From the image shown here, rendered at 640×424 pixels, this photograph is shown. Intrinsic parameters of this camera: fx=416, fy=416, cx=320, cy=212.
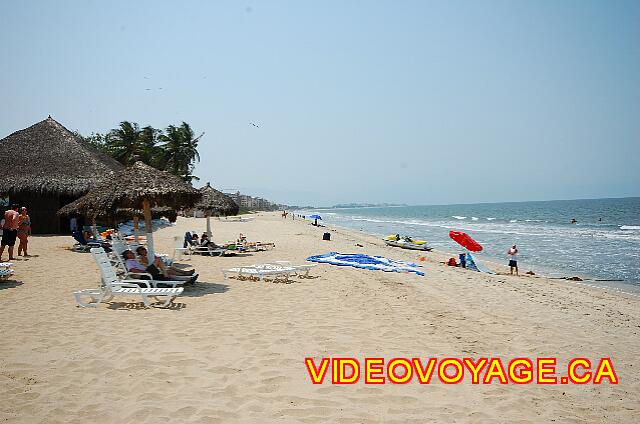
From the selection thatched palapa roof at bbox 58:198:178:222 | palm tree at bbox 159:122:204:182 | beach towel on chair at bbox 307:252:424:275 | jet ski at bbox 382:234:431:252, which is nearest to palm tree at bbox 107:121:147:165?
palm tree at bbox 159:122:204:182

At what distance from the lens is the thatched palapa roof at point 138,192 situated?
8289 mm

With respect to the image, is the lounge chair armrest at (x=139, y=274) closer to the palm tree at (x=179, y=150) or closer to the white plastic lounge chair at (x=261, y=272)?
the white plastic lounge chair at (x=261, y=272)

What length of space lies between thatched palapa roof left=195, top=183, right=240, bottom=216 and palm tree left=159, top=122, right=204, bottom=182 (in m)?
27.6

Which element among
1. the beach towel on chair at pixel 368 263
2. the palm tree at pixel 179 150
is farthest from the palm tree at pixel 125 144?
the beach towel on chair at pixel 368 263

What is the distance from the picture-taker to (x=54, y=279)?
8.85 m

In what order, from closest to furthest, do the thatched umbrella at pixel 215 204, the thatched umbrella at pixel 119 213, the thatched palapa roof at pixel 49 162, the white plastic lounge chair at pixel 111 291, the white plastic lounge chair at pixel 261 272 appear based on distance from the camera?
the white plastic lounge chair at pixel 111 291 < the white plastic lounge chair at pixel 261 272 < the thatched umbrella at pixel 119 213 < the thatched umbrella at pixel 215 204 < the thatched palapa roof at pixel 49 162

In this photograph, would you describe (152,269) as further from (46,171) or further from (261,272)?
(46,171)

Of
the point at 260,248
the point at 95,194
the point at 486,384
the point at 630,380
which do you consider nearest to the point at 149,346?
the point at 486,384

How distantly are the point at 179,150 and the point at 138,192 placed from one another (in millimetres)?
36807

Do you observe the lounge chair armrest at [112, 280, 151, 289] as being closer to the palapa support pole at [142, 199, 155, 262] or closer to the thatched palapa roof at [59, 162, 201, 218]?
the palapa support pole at [142, 199, 155, 262]

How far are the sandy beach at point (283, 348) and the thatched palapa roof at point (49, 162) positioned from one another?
40.0 feet

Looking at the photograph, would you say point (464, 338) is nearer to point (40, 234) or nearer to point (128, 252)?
point (128, 252)

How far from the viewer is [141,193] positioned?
8.22 meters

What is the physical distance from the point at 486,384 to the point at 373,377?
110 cm
